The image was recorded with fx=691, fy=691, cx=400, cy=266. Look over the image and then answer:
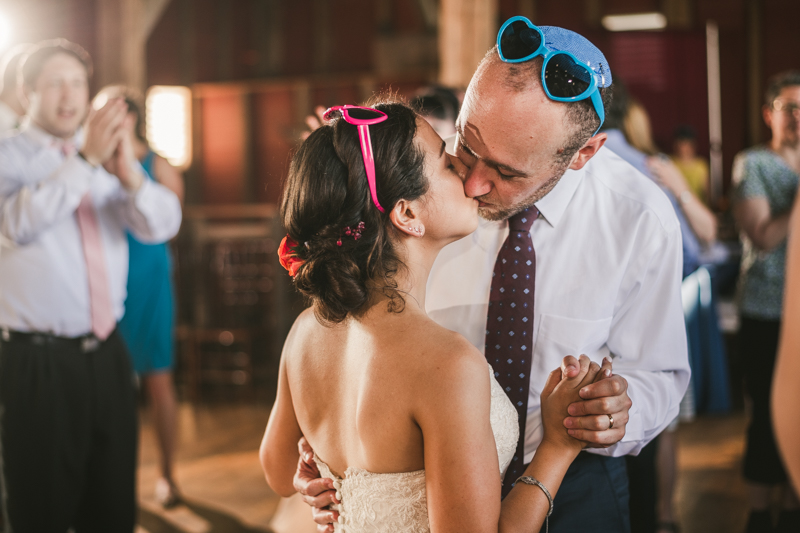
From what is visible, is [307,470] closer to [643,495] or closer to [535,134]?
[535,134]

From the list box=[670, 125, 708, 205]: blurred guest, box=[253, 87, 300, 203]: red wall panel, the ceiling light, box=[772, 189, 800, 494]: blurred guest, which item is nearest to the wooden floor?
box=[772, 189, 800, 494]: blurred guest

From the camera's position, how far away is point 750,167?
2.84 m

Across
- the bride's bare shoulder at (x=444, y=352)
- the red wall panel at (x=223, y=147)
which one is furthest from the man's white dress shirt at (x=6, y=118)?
the red wall panel at (x=223, y=147)

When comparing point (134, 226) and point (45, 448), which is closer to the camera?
point (45, 448)

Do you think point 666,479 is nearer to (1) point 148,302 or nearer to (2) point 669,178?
(2) point 669,178

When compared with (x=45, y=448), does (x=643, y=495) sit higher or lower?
lower

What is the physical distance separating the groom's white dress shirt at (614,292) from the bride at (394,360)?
0.72 ft

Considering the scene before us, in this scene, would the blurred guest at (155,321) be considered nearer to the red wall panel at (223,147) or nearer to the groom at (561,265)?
the groom at (561,265)

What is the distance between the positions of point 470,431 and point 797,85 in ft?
7.99

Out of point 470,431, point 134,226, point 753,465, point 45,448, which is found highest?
point 134,226

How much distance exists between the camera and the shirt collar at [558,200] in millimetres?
1508

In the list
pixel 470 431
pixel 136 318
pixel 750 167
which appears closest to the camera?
pixel 470 431

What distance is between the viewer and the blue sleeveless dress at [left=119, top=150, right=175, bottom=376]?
352 centimetres

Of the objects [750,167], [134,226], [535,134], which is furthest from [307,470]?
[750,167]
